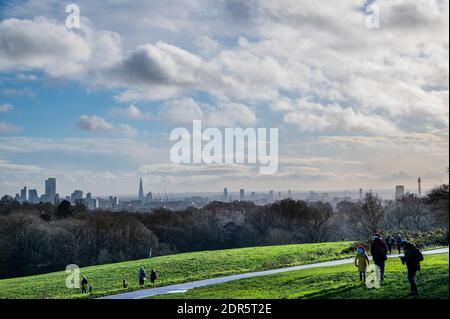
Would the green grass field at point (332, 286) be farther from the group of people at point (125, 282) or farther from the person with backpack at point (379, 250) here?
the group of people at point (125, 282)

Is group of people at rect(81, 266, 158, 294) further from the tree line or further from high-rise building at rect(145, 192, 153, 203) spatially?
the tree line

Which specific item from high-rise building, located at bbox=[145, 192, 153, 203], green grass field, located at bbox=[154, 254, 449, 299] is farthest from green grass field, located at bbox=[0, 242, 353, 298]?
green grass field, located at bbox=[154, 254, 449, 299]

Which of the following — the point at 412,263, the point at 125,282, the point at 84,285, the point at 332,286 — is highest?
the point at 412,263

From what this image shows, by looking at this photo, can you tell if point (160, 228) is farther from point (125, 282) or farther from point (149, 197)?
point (125, 282)

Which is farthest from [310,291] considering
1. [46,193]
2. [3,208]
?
[3,208]

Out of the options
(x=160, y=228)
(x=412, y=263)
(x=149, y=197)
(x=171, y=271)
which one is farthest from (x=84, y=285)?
(x=160, y=228)
